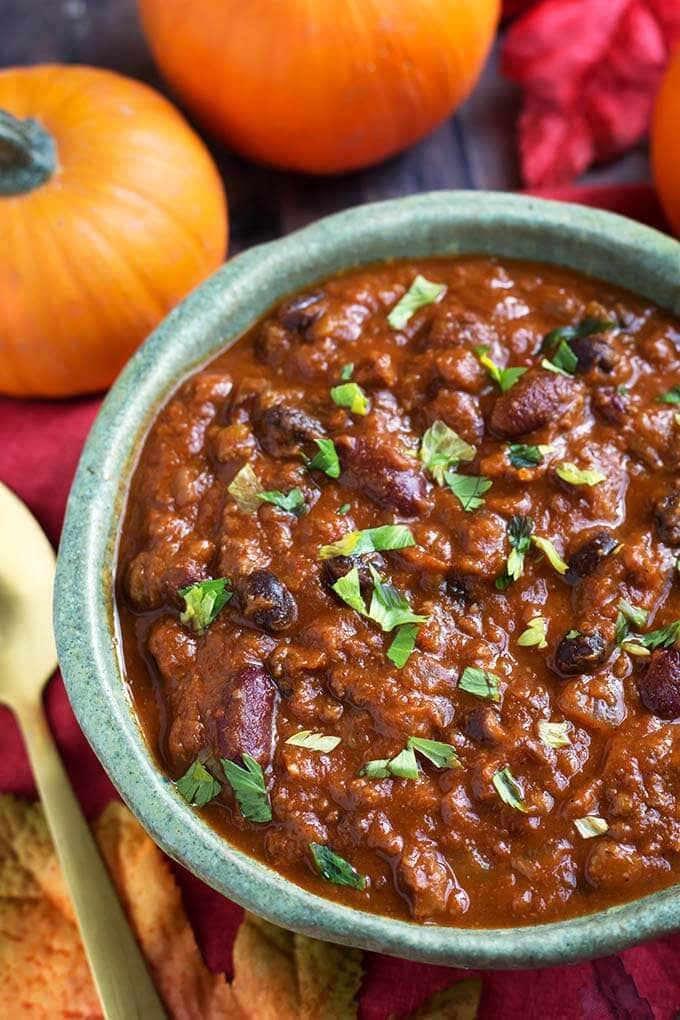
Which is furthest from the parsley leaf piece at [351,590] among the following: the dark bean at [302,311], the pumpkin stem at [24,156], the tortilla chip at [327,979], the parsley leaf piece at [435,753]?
Answer: the pumpkin stem at [24,156]

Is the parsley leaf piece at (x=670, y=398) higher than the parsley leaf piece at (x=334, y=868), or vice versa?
the parsley leaf piece at (x=670, y=398)

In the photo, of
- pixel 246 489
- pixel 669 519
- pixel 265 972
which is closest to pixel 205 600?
pixel 246 489

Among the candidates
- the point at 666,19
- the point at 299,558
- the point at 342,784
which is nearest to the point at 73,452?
the point at 299,558

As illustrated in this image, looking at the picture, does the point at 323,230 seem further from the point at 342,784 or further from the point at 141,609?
the point at 342,784

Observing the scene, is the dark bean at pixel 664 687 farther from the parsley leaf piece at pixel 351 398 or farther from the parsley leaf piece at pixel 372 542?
the parsley leaf piece at pixel 351 398

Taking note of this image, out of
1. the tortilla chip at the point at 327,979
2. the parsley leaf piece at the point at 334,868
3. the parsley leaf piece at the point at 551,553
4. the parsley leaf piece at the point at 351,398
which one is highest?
the parsley leaf piece at the point at 351,398

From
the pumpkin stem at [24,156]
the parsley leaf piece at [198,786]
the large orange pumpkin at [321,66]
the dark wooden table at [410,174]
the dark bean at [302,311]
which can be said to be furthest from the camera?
the dark wooden table at [410,174]

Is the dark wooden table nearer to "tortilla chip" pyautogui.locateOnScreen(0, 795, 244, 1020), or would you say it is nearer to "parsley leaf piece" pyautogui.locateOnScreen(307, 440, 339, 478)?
"parsley leaf piece" pyautogui.locateOnScreen(307, 440, 339, 478)

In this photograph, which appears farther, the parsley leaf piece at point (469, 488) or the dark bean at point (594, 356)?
the dark bean at point (594, 356)
